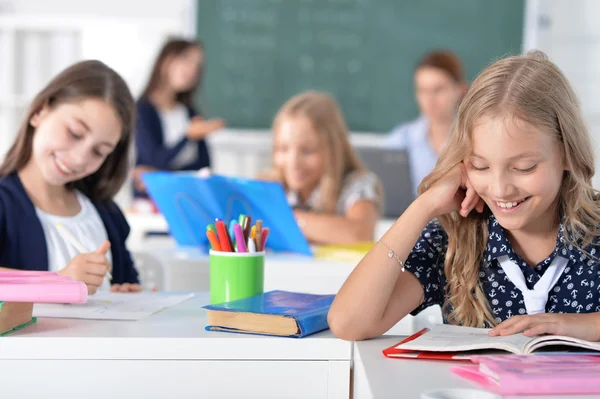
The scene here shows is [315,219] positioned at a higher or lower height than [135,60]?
lower

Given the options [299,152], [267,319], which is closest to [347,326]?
[267,319]

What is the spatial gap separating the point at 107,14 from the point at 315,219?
3.00 meters

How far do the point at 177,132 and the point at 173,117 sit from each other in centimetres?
8

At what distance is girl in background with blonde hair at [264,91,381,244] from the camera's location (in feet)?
8.83

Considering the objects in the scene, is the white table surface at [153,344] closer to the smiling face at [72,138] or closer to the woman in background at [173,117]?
the smiling face at [72,138]

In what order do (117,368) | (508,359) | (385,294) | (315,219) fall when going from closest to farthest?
(508,359)
(117,368)
(385,294)
(315,219)

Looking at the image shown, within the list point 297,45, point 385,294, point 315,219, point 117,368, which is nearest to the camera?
point 117,368

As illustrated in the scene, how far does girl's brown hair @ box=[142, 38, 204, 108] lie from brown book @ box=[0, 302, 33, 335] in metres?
3.20

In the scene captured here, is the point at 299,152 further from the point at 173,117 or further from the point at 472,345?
the point at 173,117

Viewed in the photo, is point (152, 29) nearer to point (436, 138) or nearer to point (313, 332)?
point (436, 138)

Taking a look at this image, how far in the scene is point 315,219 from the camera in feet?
8.52

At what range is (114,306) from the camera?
55.7 inches

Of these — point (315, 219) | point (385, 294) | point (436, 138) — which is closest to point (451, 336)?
point (385, 294)

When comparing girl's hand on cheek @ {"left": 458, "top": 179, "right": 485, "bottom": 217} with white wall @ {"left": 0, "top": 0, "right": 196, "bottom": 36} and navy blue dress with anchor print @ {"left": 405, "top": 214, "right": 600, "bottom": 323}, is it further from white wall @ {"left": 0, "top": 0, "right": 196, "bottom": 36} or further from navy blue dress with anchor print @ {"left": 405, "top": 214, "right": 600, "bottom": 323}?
white wall @ {"left": 0, "top": 0, "right": 196, "bottom": 36}
